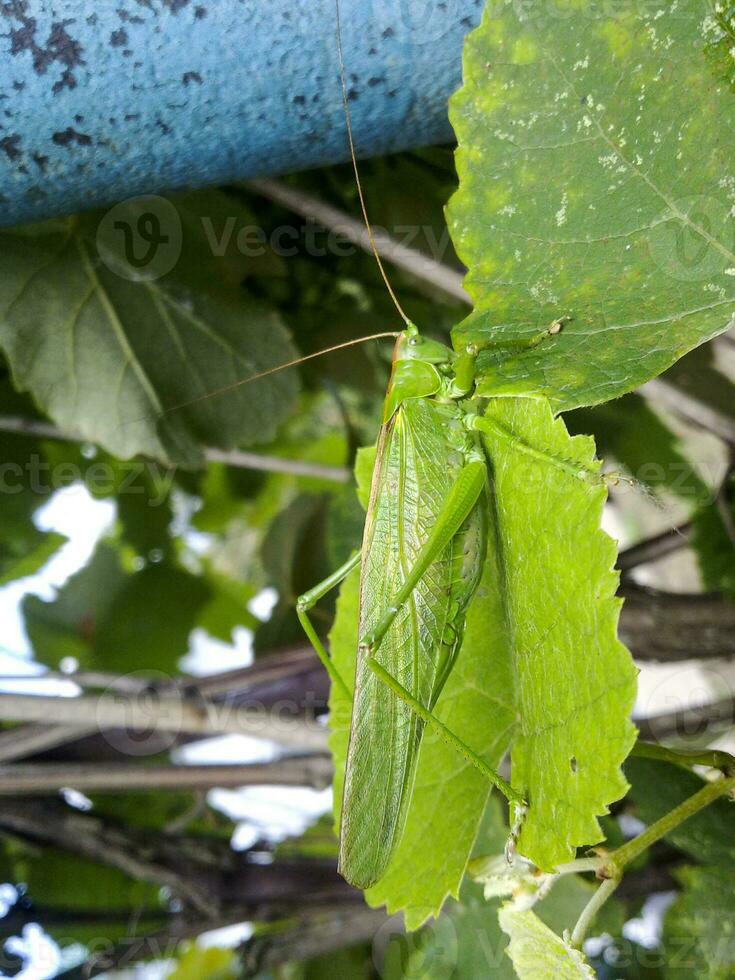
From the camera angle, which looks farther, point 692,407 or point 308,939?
point 308,939

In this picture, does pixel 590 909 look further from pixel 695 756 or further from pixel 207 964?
pixel 207 964

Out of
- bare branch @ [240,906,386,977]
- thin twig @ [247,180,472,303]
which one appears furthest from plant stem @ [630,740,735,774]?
bare branch @ [240,906,386,977]

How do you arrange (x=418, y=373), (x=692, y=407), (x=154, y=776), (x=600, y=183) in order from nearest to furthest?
(x=600, y=183), (x=418, y=373), (x=692, y=407), (x=154, y=776)

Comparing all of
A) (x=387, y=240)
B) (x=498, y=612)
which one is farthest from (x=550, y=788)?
(x=387, y=240)

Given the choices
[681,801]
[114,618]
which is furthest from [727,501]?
[114,618]

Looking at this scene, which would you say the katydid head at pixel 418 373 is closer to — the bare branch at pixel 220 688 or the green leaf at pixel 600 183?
the green leaf at pixel 600 183

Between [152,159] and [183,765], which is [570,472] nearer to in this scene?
[152,159]
